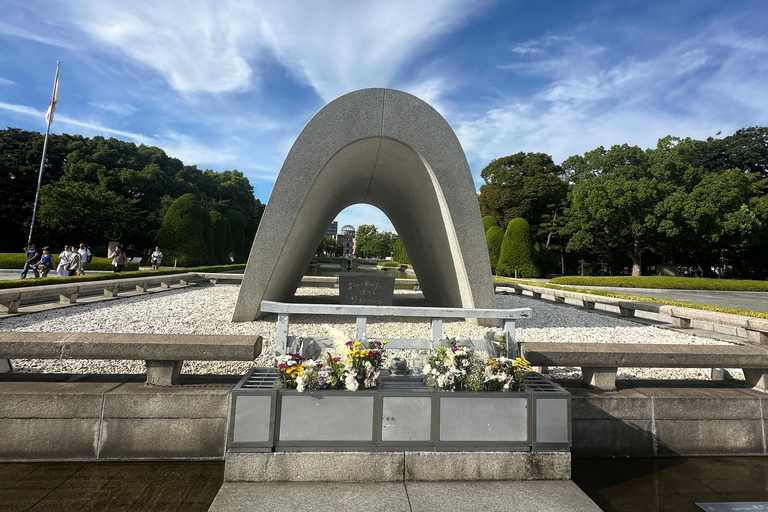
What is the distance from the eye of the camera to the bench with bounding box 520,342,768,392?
12.1 ft

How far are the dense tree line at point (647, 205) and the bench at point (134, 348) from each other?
29381 millimetres

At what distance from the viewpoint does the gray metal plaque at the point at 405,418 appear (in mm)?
2838

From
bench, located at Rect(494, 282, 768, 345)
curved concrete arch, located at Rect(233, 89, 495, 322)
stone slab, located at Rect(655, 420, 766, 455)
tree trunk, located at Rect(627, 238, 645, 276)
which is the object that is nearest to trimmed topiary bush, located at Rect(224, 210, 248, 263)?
bench, located at Rect(494, 282, 768, 345)

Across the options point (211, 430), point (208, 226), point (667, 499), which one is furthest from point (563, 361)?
point (208, 226)

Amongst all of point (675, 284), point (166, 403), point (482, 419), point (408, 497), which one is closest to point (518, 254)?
point (675, 284)

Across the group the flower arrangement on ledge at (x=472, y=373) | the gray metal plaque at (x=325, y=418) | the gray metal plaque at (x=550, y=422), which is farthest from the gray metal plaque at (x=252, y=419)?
the gray metal plaque at (x=550, y=422)

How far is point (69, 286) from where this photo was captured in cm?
925

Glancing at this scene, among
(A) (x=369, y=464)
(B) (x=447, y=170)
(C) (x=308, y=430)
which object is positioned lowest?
(A) (x=369, y=464)

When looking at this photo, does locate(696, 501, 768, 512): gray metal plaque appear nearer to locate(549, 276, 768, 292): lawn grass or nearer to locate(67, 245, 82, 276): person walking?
locate(67, 245, 82, 276): person walking

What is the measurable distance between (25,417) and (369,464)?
275 cm

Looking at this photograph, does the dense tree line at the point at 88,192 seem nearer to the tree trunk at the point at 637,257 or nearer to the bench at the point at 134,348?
the bench at the point at 134,348

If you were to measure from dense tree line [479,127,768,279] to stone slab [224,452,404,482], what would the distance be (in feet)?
95.8

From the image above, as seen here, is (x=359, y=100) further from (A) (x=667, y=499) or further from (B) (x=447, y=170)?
(A) (x=667, y=499)

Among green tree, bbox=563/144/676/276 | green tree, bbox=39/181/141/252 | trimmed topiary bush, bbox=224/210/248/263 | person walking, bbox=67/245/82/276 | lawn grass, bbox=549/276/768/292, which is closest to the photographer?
person walking, bbox=67/245/82/276
